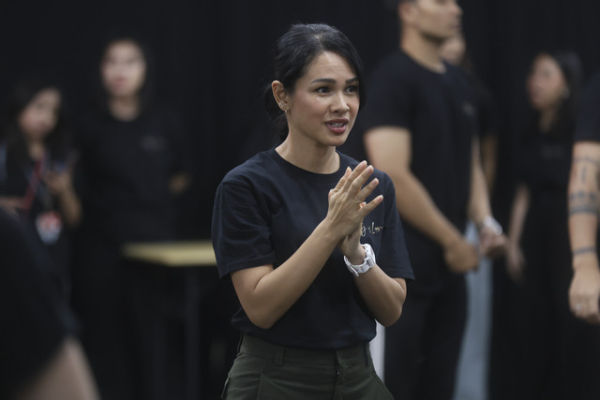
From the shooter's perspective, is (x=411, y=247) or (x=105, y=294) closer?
(x=411, y=247)

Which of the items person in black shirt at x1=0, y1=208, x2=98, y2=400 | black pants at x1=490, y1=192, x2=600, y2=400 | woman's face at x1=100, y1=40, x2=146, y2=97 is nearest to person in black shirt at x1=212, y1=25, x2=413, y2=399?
person in black shirt at x1=0, y1=208, x2=98, y2=400

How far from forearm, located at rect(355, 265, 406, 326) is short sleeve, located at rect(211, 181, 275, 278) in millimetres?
190

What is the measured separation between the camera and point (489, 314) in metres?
4.48

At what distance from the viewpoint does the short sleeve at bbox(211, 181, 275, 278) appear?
1.80m

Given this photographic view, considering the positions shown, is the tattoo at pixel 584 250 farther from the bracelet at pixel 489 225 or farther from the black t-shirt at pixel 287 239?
the black t-shirt at pixel 287 239

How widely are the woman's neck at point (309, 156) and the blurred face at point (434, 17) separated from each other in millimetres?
1215

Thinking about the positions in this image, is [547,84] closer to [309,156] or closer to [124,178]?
[124,178]

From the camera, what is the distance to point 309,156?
1880 mm

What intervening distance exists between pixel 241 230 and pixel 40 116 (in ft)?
8.83

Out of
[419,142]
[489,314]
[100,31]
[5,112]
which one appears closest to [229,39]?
[100,31]

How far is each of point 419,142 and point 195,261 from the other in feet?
4.49

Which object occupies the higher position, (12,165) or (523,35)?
(523,35)

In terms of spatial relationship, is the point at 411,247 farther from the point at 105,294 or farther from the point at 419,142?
the point at 105,294

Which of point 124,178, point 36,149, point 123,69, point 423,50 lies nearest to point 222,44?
point 123,69
